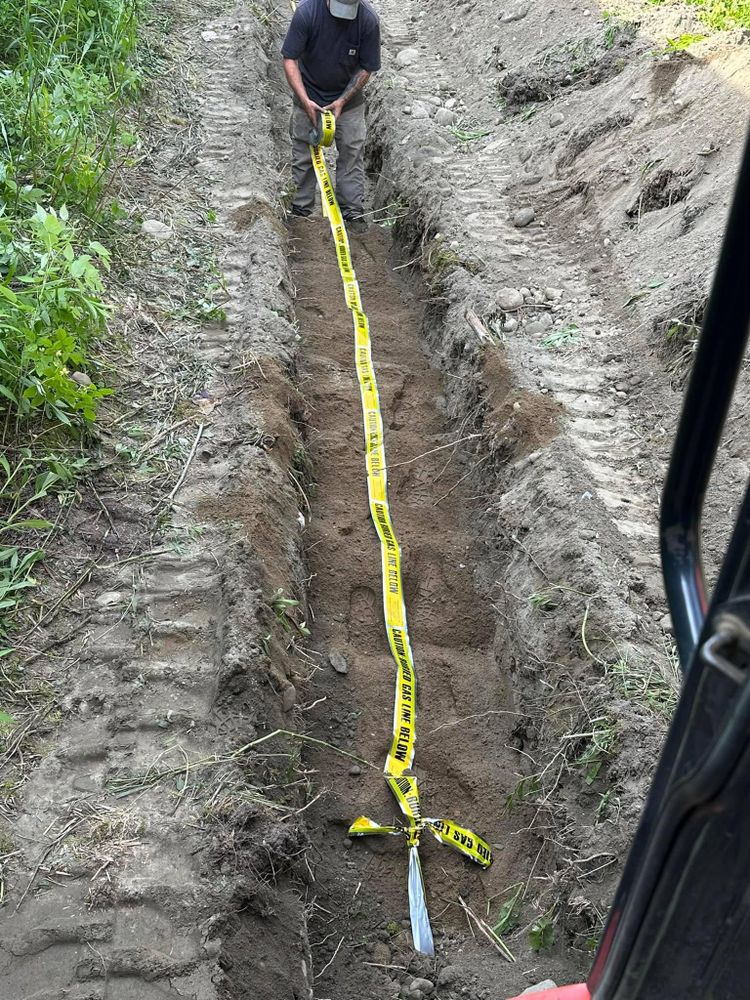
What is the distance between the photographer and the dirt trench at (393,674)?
299cm

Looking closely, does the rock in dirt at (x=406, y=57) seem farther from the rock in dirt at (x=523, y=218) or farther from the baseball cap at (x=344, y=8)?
the rock in dirt at (x=523, y=218)

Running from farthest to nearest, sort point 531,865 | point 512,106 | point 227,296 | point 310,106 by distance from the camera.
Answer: point 512,106
point 310,106
point 227,296
point 531,865

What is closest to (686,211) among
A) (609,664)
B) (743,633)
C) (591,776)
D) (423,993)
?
(609,664)

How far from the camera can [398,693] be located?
12.0 feet

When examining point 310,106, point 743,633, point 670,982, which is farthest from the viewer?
point 310,106

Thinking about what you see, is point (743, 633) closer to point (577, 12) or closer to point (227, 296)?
point (227, 296)

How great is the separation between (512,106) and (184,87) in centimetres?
267

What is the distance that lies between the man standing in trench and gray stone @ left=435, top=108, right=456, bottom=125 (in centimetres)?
80

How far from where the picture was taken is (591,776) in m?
2.98

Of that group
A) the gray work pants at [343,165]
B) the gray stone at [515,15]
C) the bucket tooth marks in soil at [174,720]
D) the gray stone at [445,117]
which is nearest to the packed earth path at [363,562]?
the bucket tooth marks in soil at [174,720]

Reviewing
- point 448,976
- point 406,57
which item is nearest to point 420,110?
point 406,57

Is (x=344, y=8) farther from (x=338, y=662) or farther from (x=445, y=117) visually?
(x=338, y=662)

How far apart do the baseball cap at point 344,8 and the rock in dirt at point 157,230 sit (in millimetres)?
2320

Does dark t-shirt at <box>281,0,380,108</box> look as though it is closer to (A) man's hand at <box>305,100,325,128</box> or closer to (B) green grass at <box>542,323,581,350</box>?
(A) man's hand at <box>305,100,325,128</box>
